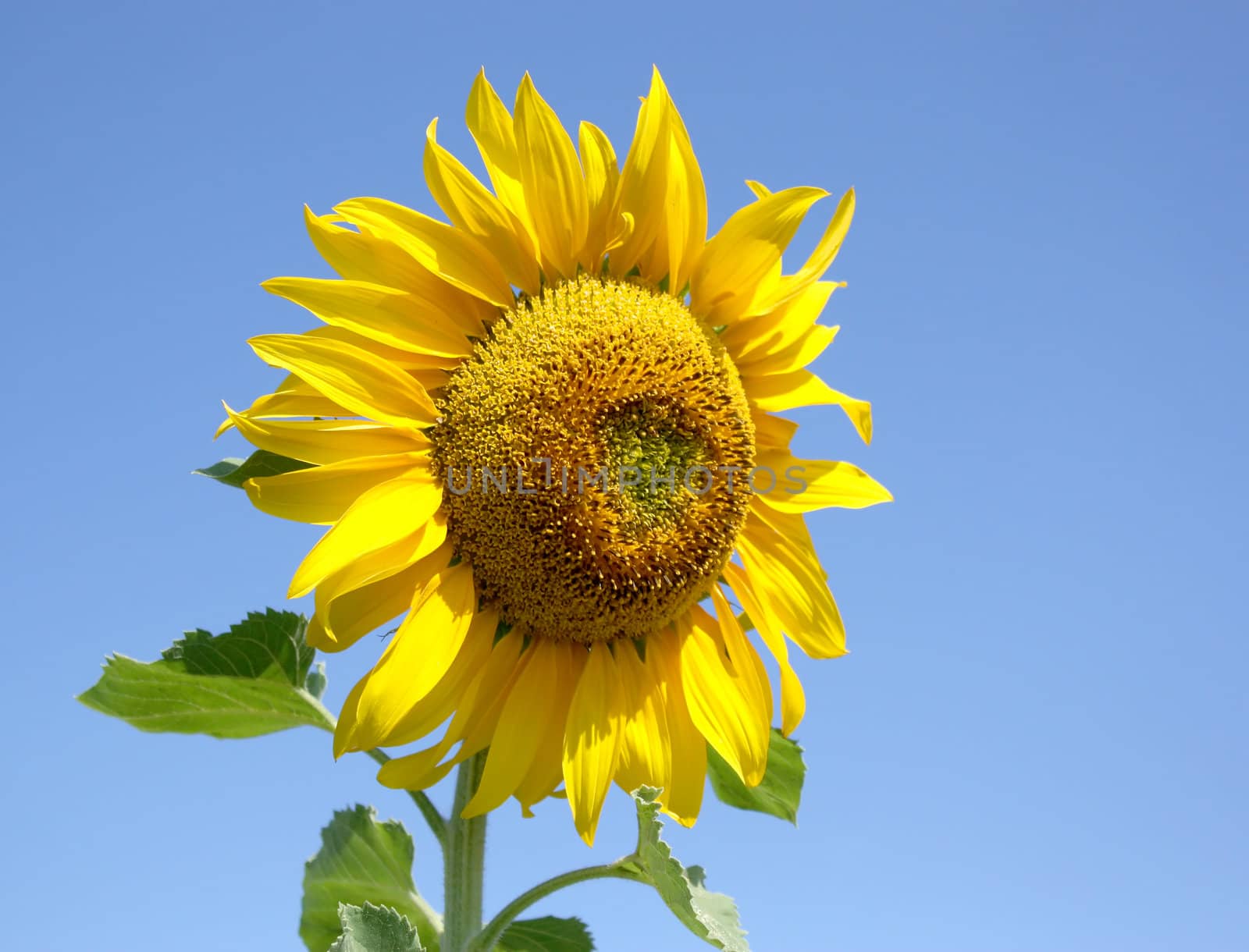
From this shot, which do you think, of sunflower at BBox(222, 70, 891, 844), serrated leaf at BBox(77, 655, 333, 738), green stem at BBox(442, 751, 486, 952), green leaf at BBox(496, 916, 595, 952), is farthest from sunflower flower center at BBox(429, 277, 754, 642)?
green leaf at BBox(496, 916, 595, 952)

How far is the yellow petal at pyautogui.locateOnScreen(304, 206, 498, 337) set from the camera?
3.34 meters

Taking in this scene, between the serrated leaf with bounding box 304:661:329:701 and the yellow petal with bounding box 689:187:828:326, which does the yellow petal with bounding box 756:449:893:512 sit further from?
the serrated leaf with bounding box 304:661:329:701

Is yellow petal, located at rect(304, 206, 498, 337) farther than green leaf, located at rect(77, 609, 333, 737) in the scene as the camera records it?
No

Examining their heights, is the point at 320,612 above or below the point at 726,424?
below

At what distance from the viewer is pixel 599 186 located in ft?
11.6

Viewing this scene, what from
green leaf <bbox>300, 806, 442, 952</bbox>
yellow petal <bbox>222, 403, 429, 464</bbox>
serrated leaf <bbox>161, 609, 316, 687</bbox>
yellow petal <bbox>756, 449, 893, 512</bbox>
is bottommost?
green leaf <bbox>300, 806, 442, 952</bbox>

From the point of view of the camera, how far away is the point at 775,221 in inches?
146

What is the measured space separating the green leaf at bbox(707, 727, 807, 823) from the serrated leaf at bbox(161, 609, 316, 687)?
1.39 metres

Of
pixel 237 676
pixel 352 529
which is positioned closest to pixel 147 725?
pixel 237 676

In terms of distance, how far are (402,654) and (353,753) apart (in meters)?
0.30

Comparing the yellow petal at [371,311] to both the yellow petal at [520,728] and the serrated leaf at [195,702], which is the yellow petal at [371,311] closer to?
the yellow petal at [520,728]

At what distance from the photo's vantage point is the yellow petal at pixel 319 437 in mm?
3225

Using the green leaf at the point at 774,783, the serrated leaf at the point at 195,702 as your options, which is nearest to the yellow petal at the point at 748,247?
the green leaf at the point at 774,783

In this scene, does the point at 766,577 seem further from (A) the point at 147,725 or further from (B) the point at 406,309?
(A) the point at 147,725
